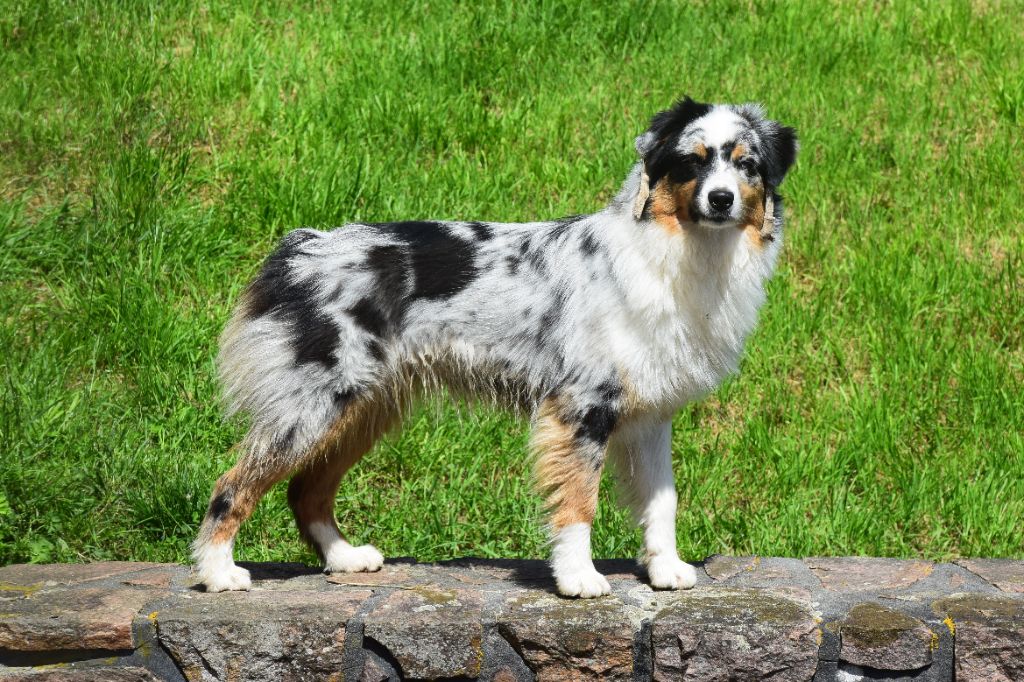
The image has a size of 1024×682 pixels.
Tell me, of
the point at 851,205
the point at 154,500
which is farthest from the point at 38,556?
the point at 851,205

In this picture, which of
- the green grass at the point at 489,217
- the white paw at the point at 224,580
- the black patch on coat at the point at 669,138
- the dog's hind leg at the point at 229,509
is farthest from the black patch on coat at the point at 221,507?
the black patch on coat at the point at 669,138

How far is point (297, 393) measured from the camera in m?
3.82

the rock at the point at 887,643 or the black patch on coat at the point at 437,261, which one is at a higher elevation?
the black patch on coat at the point at 437,261

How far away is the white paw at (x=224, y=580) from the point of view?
3848 mm

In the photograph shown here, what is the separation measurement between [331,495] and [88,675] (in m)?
1.01

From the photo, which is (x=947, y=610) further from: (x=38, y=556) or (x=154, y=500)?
(x=38, y=556)

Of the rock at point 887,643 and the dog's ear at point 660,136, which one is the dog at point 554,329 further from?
the rock at point 887,643

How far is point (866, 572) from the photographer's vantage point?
13.4 ft

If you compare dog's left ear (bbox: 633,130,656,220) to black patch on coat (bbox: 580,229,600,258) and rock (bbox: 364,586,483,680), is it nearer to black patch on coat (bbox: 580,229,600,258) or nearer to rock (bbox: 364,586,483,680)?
black patch on coat (bbox: 580,229,600,258)

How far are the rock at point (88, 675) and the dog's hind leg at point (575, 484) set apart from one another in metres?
1.36

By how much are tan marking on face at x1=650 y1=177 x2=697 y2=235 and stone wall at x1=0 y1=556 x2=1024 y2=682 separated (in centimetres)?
122

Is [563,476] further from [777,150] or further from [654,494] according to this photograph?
[777,150]

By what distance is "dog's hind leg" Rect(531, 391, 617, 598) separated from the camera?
12.1ft

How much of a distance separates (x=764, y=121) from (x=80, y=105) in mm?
4768
